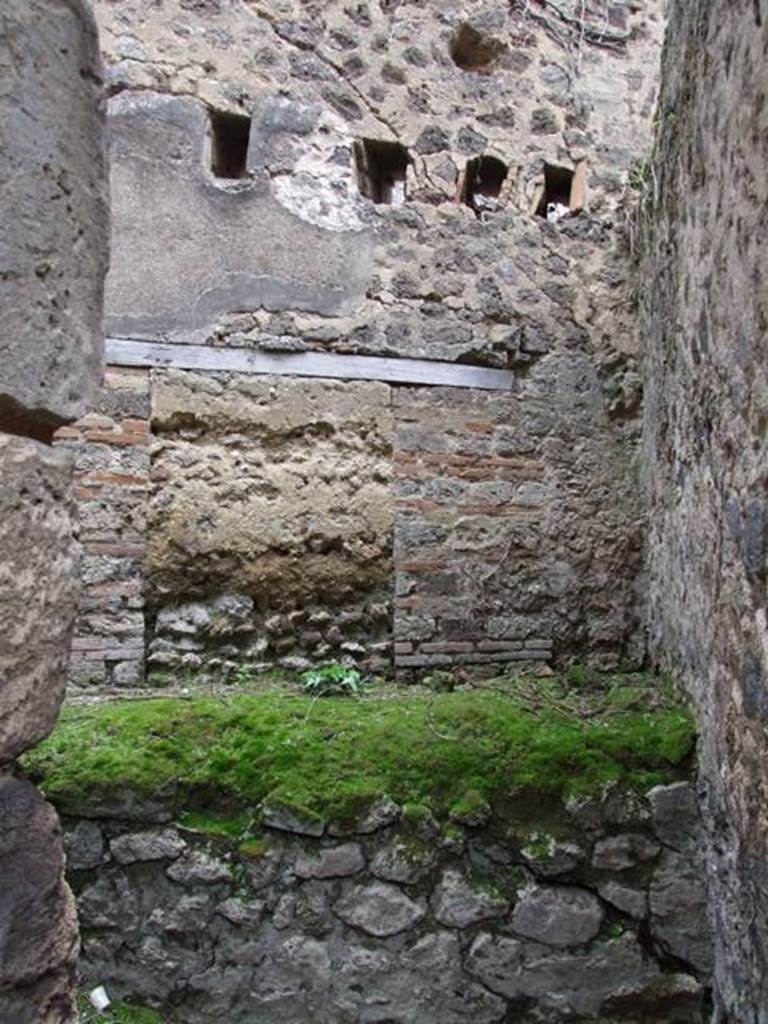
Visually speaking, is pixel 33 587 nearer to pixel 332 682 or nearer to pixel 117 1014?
pixel 117 1014

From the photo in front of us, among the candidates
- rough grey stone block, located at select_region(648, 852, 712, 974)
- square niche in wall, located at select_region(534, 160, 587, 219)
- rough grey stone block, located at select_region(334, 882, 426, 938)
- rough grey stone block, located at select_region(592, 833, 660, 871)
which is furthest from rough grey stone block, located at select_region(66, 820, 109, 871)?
square niche in wall, located at select_region(534, 160, 587, 219)

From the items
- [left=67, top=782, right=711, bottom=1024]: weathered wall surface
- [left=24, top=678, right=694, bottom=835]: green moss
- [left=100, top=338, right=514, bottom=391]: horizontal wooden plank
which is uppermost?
[left=100, top=338, right=514, bottom=391]: horizontal wooden plank

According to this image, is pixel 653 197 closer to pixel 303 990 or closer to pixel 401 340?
pixel 401 340

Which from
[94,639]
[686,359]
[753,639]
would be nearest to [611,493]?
[686,359]

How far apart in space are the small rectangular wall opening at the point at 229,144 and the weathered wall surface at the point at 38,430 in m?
3.14

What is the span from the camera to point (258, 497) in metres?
4.03

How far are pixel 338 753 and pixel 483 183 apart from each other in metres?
3.29

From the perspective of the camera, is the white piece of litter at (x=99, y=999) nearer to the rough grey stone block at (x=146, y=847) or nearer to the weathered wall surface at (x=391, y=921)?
the weathered wall surface at (x=391, y=921)

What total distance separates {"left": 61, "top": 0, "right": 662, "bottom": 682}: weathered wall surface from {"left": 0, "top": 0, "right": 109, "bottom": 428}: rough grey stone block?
105 inches

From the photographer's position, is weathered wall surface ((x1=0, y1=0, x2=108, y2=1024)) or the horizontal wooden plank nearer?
weathered wall surface ((x1=0, y1=0, x2=108, y2=1024))

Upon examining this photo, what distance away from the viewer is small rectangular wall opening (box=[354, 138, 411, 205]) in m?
4.39

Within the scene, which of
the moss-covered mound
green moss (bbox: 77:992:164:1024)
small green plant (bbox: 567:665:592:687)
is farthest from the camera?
small green plant (bbox: 567:665:592:687)

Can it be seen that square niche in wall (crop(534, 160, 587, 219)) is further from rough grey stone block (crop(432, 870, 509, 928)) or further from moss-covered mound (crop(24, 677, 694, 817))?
rough grey stone block (crop(432, 870, 509, 928))

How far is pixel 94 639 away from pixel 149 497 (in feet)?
2.31
